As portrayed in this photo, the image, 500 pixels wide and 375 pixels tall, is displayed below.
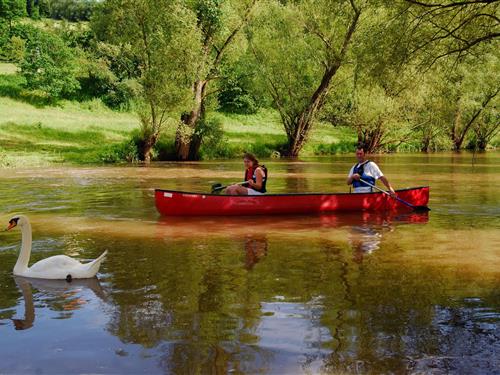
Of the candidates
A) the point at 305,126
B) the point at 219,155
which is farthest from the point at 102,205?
the point at 305,126

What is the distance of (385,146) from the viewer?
161 ft

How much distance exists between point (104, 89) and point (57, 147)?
15853 mm

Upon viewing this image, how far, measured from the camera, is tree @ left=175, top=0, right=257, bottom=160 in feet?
111

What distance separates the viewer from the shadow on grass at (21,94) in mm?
44812

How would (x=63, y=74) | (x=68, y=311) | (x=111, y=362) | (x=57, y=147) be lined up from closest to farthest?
1. (x=111, y=362)
2. (x=68, y=311)
3. (x=57, y=147)
4. (x=63, y=74)

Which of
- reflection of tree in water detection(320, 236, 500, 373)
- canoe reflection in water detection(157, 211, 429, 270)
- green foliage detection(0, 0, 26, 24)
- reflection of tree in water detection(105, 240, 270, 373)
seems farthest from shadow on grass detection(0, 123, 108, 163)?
green foliage detection(0, 0, 26, 24)

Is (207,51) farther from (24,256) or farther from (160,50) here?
(24,256)

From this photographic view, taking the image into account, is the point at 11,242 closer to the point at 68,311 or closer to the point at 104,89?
the point at 68,311

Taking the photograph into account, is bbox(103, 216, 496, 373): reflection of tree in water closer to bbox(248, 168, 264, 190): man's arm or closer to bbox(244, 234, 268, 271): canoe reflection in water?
bbox(244, 234, 268, 271): canoe reflection in water

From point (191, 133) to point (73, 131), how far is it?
950 cm

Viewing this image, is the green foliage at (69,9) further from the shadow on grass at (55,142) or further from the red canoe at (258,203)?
the red canoe at (258,203)

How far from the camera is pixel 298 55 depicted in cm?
4012

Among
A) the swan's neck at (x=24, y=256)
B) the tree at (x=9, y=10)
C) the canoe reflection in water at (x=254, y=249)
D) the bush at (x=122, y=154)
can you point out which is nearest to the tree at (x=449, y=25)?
the canoe reflection in water at (x=254, y=249)

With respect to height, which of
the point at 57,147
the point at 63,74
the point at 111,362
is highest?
the point at 63,74
